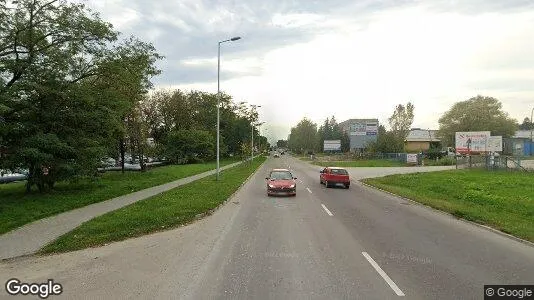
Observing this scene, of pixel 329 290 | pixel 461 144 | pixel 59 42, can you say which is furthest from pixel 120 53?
pixel 461 144

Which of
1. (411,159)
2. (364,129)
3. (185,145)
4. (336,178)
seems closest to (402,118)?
Result: (364,129)

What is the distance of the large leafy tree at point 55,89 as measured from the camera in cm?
1927

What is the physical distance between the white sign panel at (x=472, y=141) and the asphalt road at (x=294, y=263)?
127ft

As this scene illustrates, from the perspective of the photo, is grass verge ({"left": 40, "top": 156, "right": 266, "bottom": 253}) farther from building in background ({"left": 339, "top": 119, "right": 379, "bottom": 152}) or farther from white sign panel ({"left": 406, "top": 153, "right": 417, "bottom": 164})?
building in background ({"left": 339, "top": 119, "right": 379, "bottom": 152})

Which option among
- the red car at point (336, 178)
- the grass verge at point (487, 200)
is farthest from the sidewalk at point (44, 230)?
the red car at point (336, 178)

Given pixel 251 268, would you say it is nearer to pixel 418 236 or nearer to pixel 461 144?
pixel 418 236

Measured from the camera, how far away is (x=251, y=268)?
8328mm

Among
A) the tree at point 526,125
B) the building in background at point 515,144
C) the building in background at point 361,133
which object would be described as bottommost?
the building in background at point 515,144

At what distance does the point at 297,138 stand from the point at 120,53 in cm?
12098

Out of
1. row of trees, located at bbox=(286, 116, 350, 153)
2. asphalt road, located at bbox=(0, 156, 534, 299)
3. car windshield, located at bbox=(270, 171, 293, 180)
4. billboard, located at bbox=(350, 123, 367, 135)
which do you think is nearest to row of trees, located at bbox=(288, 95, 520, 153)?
billboard, located at bbox=(350, 123, 367, 135)

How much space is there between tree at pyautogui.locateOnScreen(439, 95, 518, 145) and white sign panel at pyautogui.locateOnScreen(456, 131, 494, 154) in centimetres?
4307

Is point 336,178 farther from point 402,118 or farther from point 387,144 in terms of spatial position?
point 402,118

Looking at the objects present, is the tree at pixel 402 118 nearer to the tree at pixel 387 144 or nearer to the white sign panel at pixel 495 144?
the tree at pixel 387 144

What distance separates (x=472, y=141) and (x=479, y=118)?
44.6m
